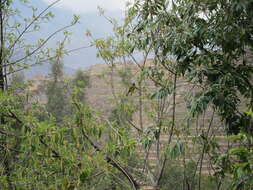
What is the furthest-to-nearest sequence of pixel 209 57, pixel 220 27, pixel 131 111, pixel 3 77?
pixel 131 111 → pixel 3 77 → pixel 209 57 → pixel 220 27

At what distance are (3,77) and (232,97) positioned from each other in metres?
1.55

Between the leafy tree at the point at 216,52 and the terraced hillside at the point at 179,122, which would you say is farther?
the terraced hillside at the point at 179,122

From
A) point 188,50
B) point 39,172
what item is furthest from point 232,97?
point 39,172

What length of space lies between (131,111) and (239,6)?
2.54m

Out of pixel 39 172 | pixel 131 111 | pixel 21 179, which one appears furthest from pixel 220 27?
pixel 131 111

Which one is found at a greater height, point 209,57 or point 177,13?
point 177,13

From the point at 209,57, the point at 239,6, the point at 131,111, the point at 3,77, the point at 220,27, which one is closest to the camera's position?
the point at 239,6

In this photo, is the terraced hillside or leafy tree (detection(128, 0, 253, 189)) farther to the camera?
the terraced hillside

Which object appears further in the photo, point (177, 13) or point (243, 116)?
point (177, 13)

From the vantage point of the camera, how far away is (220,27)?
4.96 ft

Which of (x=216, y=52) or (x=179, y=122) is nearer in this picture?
(x=216, y=52)

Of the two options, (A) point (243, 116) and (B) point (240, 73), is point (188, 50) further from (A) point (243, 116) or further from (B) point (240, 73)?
(A) point (243, 116)

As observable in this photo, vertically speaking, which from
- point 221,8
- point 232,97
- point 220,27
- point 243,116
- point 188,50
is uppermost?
point 221,8

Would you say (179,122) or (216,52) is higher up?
(216,52)
